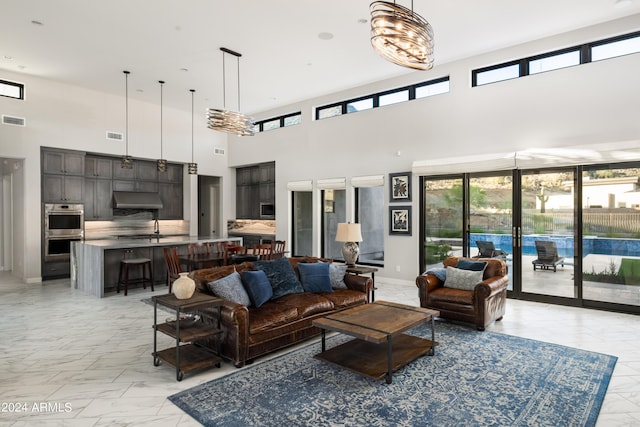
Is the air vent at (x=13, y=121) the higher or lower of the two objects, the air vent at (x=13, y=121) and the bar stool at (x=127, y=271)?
the higher

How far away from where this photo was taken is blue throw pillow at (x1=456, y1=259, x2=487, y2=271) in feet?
16.7

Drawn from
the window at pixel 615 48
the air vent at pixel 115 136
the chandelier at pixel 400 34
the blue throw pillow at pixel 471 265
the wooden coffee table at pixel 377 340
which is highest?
the window at pixel 615 48

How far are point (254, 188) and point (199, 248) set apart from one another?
379 cm

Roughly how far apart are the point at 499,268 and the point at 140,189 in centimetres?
850

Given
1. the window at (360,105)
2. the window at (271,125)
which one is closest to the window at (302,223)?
the window at (271,125)

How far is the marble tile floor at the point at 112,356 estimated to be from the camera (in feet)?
8.94

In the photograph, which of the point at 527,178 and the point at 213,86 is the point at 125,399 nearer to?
the point at 527,178

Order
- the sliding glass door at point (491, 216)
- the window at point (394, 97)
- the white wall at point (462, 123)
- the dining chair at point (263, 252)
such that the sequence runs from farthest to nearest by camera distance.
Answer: the window at point (394, 97) < the dining chair at point (263, 252) < the sliding glass door at point (491, 216) < the white wall at point (462, 123)

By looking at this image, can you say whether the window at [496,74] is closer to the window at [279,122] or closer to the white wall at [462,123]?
the white wall at [462,123]

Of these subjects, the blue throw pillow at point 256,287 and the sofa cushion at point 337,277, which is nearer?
the blue throw pillow at point 256,287

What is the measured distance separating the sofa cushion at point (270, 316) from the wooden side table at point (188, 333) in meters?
0.34

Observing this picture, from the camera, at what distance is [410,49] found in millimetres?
2871

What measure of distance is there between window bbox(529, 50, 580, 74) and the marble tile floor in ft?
12.2

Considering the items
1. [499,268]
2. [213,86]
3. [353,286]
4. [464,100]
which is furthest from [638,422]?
[213,86]
